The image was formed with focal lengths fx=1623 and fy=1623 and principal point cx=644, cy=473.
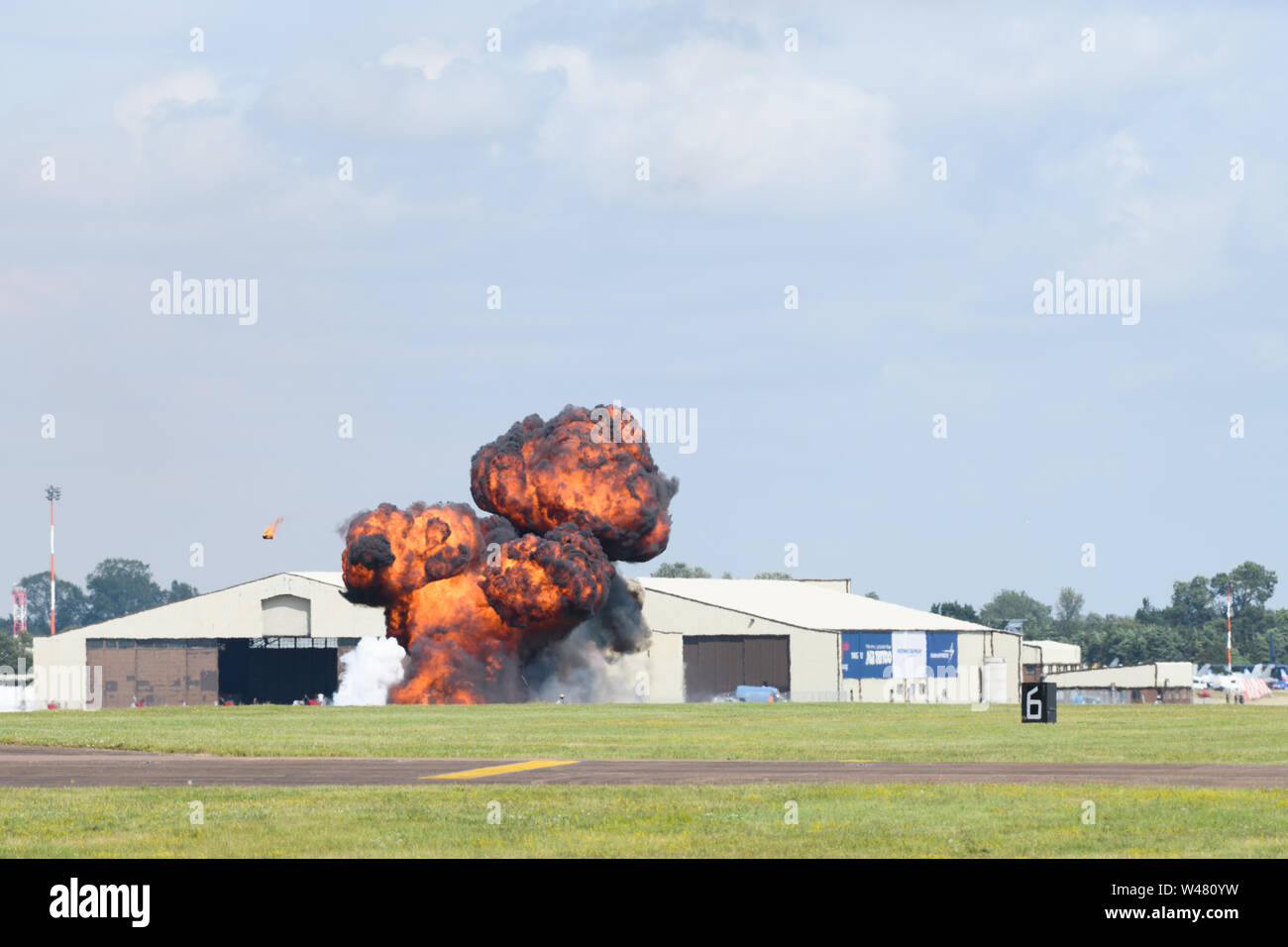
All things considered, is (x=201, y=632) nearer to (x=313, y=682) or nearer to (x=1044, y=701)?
(x=313, y=682)

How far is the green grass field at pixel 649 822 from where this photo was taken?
80.3 feet

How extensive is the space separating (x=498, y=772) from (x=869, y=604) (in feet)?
374

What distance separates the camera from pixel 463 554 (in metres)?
112

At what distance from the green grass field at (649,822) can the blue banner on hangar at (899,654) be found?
315 ft

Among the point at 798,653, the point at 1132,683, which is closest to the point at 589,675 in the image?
the point at 798,653

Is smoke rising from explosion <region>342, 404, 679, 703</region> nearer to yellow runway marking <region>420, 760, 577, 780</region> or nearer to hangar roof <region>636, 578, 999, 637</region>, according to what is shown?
hangar roof <region>636, 578, 999, 637</region>

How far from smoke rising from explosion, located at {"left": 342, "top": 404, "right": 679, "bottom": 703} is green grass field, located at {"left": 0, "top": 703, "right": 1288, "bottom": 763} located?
1822 centimetres

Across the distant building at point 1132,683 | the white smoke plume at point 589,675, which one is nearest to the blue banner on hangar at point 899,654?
the distant building at point 1132,683

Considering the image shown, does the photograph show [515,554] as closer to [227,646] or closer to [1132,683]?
[227,646]

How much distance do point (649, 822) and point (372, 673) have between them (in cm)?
9692

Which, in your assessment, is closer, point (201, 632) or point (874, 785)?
point (874, 785)

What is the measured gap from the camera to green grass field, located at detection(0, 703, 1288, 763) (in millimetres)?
48344

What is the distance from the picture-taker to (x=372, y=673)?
122 m
